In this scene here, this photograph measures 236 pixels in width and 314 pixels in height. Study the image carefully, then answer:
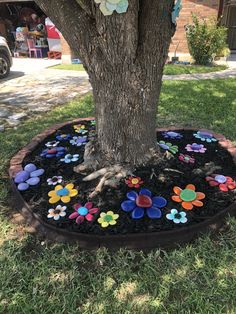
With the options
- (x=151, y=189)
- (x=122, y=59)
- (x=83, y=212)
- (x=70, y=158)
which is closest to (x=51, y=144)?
(x=70, y=158)

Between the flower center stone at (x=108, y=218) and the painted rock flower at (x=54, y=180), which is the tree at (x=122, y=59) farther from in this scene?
the flower center stone at (x=108, y=218)

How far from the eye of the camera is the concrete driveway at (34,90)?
5.72m

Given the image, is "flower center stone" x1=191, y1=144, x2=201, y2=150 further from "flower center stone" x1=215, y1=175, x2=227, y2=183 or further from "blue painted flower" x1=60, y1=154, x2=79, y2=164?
"blue painted flower" x1=60, y1=154, x2=79, y2=164

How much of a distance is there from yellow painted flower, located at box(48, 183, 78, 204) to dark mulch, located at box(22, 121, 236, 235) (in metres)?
0.05

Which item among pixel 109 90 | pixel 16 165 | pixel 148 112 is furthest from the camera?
pixel 16 165

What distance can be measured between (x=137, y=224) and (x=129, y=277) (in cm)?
45

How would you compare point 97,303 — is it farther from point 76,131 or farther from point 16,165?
point 76,131

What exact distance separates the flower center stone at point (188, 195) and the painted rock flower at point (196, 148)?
855 mm

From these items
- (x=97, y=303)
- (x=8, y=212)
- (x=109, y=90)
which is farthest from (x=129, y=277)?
(x=109, y=90)

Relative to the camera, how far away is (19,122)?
5.19 m

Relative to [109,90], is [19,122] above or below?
below

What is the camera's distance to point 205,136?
391 cm

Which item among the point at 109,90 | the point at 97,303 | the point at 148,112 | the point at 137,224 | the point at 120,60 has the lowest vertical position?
the point at 97,303

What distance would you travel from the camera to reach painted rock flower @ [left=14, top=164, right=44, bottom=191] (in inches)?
119
